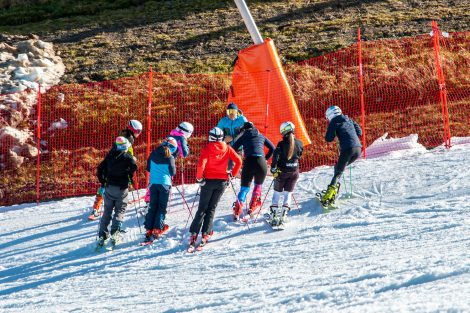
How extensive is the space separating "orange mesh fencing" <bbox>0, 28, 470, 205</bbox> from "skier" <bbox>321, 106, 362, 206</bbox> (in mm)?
4572

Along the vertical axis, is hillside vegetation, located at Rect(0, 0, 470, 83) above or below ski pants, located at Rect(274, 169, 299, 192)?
above

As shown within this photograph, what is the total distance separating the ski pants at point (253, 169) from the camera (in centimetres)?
1045

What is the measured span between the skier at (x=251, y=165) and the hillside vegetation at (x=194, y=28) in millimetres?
10923

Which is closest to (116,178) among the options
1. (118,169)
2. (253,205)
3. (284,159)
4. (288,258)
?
(118,169)

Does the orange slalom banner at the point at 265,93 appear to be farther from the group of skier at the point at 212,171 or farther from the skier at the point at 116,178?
the skier at the point at 116,178

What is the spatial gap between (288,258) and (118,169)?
2.84 metres

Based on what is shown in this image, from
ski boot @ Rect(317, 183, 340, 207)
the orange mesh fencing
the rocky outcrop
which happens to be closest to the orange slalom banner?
the orange mesh fencing

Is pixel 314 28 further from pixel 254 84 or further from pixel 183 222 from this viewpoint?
pixel 183 222

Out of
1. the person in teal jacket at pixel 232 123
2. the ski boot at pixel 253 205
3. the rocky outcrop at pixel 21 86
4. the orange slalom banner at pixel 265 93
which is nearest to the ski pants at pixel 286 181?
the ski boot at pixel 253 205

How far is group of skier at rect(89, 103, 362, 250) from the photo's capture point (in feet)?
31.3

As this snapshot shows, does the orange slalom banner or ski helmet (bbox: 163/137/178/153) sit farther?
the orange slalom banner

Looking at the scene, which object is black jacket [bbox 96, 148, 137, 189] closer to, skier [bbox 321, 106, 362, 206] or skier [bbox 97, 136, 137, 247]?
skier [bbox 97, 136, 137, 247]

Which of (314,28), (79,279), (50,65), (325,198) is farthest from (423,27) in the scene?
(79,279)

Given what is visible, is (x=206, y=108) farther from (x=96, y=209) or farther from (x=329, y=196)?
(x=329, y=196)
